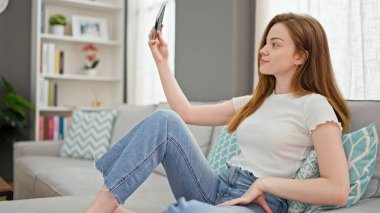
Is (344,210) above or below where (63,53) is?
below

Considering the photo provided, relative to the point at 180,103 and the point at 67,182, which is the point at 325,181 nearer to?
the point at 180,103

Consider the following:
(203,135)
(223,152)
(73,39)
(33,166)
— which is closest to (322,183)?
(223,152)

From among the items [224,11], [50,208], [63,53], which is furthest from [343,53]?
[63,53]

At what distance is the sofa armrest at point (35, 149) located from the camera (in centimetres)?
341

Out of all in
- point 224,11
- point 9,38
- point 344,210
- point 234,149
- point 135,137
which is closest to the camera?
point 344,210

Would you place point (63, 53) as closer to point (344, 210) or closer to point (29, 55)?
point (29, 55)

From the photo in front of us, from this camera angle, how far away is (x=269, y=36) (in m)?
1.57

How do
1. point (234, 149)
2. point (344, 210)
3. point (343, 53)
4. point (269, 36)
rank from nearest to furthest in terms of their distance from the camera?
point (344, 210), point (269, 36), point (234, 149), point (343, 53)

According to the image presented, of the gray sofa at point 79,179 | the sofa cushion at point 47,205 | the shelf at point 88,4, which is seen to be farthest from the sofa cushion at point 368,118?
the shelf at point 88,4

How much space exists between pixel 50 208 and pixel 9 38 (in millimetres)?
3091

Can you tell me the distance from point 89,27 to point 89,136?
1531mm

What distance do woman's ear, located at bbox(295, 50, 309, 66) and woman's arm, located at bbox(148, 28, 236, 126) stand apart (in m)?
0.38

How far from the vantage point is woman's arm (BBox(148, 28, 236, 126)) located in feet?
5.67

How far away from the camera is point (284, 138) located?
1.43 m
